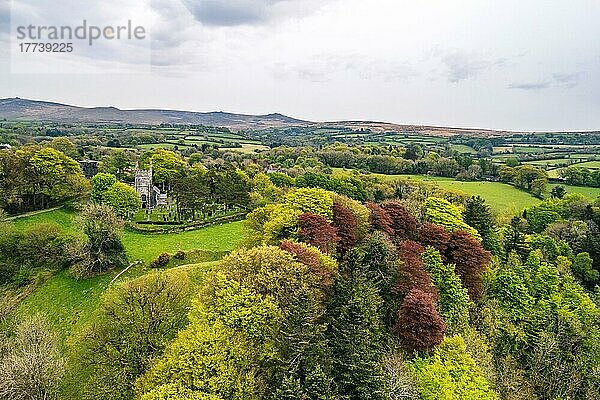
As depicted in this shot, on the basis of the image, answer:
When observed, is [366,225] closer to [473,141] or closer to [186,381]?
[186,381]

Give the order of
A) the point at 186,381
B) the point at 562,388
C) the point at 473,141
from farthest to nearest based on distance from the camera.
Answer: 1. the point at 473,141
2. the point at 562,388
3. the point at 186,381

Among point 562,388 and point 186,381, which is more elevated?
point 186,381

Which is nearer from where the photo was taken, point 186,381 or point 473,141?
point 186,381

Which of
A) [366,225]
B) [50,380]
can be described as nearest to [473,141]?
[366,225]

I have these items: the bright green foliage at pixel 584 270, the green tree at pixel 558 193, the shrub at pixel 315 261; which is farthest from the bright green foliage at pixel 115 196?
the green tree at pixel 558 193

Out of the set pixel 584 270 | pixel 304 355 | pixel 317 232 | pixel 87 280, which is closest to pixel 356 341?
pixel 304 355

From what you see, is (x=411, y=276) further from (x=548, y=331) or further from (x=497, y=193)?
(x=497, y=193)
